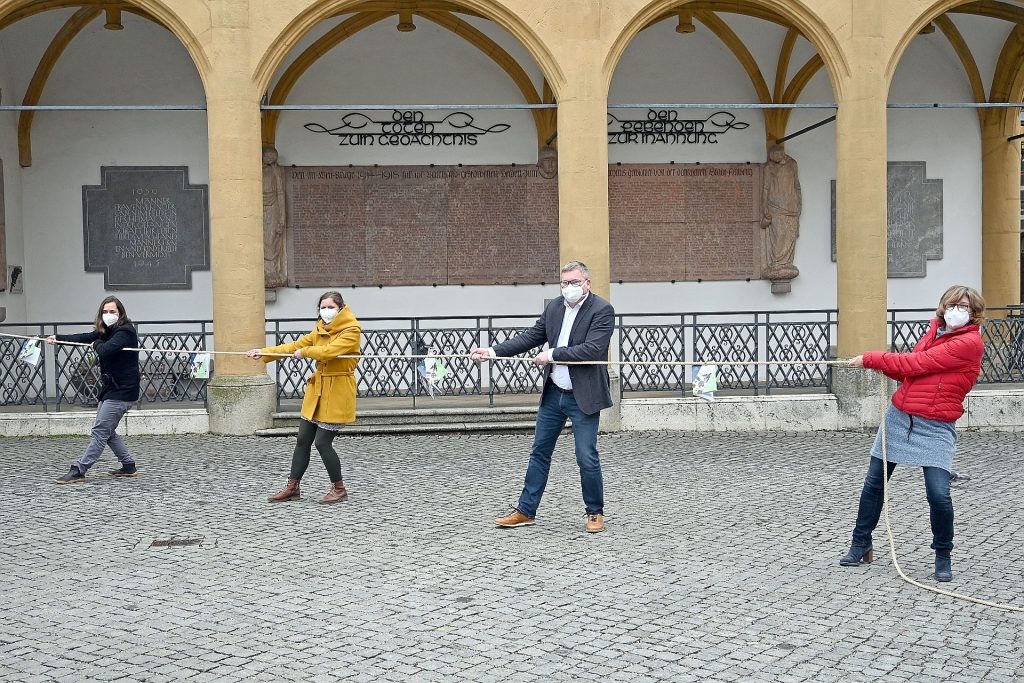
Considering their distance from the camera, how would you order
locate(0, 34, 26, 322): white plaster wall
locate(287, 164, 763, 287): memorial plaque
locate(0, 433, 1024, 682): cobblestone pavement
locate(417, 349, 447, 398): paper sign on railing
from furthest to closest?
locate(287, 164, 763, 287): memorial plaque < locate(0, 34, 26, 322): white plaster wall < locate(417, 349, 447, 398): paper sign on railing < locate(0, 433, 1024, 682): cobblestone pavement

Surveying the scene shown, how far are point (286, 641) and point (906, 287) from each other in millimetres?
12605

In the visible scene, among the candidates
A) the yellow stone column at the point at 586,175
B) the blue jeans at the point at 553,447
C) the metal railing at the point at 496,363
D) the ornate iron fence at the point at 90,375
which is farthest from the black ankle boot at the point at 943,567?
the ornate iron fence at the point at 90,375

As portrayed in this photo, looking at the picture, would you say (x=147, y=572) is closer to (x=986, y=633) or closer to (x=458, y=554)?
(x=458, y=554)

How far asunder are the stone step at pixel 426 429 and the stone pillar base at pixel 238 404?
0.16 meters

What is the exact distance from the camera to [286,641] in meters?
5.68

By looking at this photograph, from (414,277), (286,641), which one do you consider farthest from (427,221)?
(286,641)

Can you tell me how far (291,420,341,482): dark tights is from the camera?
8.98 meters

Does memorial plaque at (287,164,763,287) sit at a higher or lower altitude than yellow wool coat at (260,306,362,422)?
higher

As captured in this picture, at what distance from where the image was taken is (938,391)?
22.2 ft

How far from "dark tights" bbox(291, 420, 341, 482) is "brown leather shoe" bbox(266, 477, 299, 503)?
5cm

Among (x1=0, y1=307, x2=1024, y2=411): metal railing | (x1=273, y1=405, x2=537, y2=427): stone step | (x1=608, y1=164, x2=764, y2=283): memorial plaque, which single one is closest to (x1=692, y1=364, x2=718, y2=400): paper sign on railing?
(x1=273, y1=405, x2=537, y2=427): stone step

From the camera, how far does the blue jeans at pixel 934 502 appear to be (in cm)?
672

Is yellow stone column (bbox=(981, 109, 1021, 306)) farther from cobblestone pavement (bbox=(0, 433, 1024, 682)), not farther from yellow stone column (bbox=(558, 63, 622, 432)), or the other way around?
yellow stone column (bbox=(558, 63, 622, 432))

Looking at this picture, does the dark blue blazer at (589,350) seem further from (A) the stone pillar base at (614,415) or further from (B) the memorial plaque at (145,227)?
(B) the memorial plaque at (145,227)
